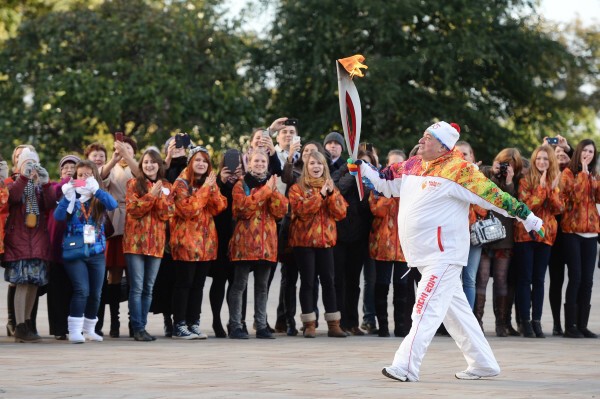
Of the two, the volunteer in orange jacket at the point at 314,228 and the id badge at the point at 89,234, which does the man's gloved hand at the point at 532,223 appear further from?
the id badge at the point at 89,234

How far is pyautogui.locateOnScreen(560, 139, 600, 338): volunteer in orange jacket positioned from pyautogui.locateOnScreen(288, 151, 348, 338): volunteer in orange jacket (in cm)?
250

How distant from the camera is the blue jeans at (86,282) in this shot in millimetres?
13375

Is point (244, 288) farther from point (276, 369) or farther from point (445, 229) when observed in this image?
point (445, 229)

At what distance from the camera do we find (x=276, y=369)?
1077cm

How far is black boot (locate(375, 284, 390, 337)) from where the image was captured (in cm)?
1452

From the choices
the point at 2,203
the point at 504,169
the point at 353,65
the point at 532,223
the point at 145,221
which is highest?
the point at 353,65

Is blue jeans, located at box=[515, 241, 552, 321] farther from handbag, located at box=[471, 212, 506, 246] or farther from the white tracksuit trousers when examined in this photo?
the white tracksuit trousers

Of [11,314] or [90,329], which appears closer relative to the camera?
[90,329]

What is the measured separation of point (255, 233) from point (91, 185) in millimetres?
1744

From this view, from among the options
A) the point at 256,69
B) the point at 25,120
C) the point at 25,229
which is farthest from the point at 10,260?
the point at 256,69

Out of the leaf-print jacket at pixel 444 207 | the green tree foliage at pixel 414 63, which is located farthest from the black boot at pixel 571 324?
the green tree foliage at pixel 414 63

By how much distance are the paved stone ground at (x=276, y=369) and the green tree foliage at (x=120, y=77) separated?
71.9 ft

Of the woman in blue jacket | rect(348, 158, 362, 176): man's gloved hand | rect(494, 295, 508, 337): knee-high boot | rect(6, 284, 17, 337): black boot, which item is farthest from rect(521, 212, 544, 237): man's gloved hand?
rect(6, 284, 17, 337): black boot

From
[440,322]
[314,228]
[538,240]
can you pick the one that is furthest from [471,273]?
[440,322]
